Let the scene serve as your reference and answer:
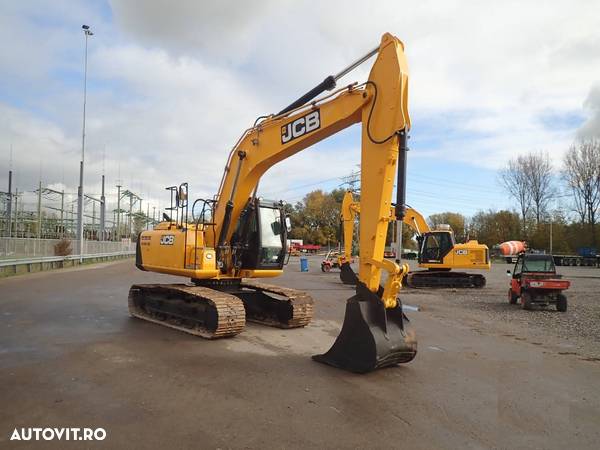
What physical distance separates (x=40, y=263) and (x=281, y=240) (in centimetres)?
2221

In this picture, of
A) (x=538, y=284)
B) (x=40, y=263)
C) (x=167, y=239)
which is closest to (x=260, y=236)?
(x=167, y=239)

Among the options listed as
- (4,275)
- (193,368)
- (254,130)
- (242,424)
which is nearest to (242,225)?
(254,130)

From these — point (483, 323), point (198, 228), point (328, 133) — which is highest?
point (328, 133)

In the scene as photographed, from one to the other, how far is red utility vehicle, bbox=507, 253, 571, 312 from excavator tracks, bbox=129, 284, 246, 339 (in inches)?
396

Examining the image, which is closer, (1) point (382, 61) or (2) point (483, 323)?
(1) point (382, 61)

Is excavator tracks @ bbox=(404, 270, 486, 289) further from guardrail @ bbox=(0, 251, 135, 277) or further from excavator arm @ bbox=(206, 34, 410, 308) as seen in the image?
guardrail @ bbox=(0, 251, 135, 277)

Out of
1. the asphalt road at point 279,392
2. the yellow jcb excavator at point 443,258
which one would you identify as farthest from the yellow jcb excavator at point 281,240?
the yellow jcb excavator at point 443,258

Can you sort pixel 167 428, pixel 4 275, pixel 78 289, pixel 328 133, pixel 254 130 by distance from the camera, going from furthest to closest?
pixel 4 275, pixel 78 289, pixel 254 130, pixel 328 133, pixel 167 428

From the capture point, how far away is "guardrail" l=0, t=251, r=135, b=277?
75.0ft

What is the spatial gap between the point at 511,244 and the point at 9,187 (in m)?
52.9

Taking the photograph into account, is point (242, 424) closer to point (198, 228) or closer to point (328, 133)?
point (328, 133)

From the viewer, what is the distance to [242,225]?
1004 centimetres

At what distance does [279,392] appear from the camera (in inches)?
224

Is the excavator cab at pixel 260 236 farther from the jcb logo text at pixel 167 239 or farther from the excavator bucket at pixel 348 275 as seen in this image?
the excavator bucket at pixel 348 275
